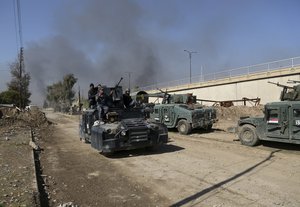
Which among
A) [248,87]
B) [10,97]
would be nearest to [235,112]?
[248,87]

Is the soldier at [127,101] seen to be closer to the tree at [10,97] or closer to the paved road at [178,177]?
the paved road at [178,177]

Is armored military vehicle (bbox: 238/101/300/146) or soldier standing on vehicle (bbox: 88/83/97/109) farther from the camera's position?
soldier standing on vehicle (bbox: 88/83/97/109)

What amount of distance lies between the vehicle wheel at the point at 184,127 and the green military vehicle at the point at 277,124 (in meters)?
5.10

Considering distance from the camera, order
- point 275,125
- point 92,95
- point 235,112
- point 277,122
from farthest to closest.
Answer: point 235,112 → point 92,95 → point 275,125 → point 277,122

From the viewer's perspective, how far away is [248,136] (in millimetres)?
14555

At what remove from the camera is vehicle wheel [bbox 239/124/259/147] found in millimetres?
14294

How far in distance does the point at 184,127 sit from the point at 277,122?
7340 millimetres

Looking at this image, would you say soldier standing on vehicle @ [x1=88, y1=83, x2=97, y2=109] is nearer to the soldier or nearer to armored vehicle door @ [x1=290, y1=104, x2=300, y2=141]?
the soldier

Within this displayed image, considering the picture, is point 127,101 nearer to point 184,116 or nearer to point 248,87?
point 184,116

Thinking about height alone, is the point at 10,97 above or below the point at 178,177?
above

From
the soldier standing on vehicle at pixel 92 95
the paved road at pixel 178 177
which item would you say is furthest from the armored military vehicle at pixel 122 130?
the soldier standing on vehicle at pixel 92 95

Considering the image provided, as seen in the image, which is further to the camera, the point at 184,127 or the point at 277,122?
the point at 184,127

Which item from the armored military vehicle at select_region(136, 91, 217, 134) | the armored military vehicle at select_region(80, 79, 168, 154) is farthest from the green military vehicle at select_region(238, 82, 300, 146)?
the armored military vehicle at select_region(136, 91, 217, 134)

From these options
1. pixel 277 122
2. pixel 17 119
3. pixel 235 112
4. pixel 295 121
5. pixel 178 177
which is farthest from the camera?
pixel 235 112
